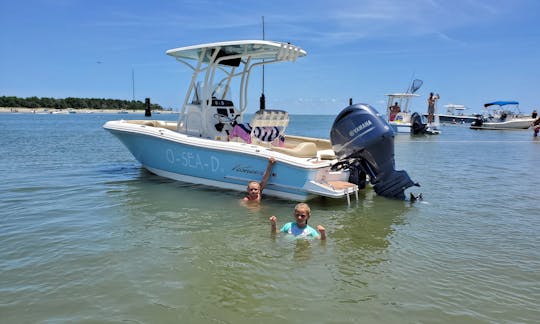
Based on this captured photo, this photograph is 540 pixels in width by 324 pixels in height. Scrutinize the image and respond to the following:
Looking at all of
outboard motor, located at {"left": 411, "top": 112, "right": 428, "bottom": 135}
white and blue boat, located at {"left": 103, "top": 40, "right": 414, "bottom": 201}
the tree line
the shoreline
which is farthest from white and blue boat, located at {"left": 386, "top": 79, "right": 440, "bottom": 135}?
the shoreline

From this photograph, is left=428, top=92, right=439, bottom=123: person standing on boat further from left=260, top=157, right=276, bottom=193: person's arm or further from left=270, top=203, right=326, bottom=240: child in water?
left=270, top=203, right=326, bottom=240: child in water

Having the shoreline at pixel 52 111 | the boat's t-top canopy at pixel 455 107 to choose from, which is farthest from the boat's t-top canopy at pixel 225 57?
the shoreline at pixel 52 111

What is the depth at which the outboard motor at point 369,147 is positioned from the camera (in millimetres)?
6828

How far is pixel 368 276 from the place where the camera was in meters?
4.20

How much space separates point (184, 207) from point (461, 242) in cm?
432

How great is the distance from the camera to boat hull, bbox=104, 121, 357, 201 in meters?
6.90

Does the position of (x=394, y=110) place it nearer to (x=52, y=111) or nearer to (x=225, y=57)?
(x=225, y=57)

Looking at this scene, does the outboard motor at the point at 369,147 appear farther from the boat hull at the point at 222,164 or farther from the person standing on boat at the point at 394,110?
the person standing on boat at the point at 394,110

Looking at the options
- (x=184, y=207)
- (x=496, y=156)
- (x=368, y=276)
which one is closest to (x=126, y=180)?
(x=184, y=207)

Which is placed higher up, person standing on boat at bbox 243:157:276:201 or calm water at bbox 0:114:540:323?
person standing on boat at bbox 243:157:276:201

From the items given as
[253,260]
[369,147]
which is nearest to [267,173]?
[369,147]

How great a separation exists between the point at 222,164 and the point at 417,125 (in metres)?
28.5

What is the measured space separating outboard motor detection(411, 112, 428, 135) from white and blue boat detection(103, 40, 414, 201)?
25.8 metres

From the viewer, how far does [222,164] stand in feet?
25.6
